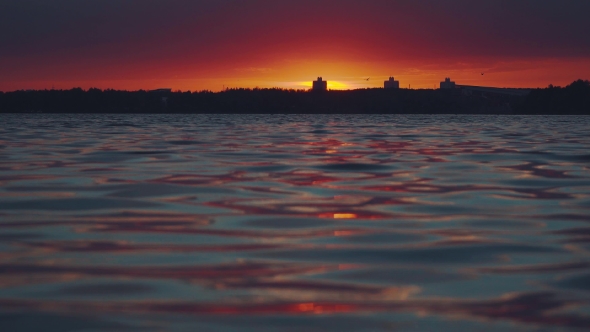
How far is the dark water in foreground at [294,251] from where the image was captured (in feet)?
15.6

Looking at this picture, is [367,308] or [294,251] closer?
[367,308]

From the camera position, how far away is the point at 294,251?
6648mm

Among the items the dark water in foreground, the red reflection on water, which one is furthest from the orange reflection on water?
the red reflection on water

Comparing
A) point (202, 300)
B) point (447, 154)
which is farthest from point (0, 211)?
point (447, 154)

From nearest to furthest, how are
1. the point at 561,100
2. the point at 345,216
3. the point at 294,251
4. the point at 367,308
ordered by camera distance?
the point at 367,308
the point at 294,251
the point at 345,216
the point at 561,100

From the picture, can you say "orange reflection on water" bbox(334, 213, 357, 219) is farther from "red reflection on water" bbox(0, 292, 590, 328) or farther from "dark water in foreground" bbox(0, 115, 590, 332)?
"red reflection on water" bbox(0, 292, 590, 328)

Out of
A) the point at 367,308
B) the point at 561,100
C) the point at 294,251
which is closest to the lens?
the point at 367,308

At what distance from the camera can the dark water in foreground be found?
15.6 ft

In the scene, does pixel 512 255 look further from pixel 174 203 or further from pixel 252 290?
pixel 174 203

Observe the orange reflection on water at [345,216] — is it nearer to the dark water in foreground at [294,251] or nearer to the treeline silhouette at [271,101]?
the dark water in foreground at [294,251]

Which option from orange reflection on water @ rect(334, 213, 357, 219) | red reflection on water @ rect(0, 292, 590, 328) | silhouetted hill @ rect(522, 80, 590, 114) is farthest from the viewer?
silhouetted hill @ rect(522, 80, 590, 114)

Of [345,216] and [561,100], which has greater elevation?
[345,216]

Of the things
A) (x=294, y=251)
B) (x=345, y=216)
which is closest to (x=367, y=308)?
(x=294, y=251)

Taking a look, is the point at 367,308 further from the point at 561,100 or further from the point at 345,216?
the point at 561,100
